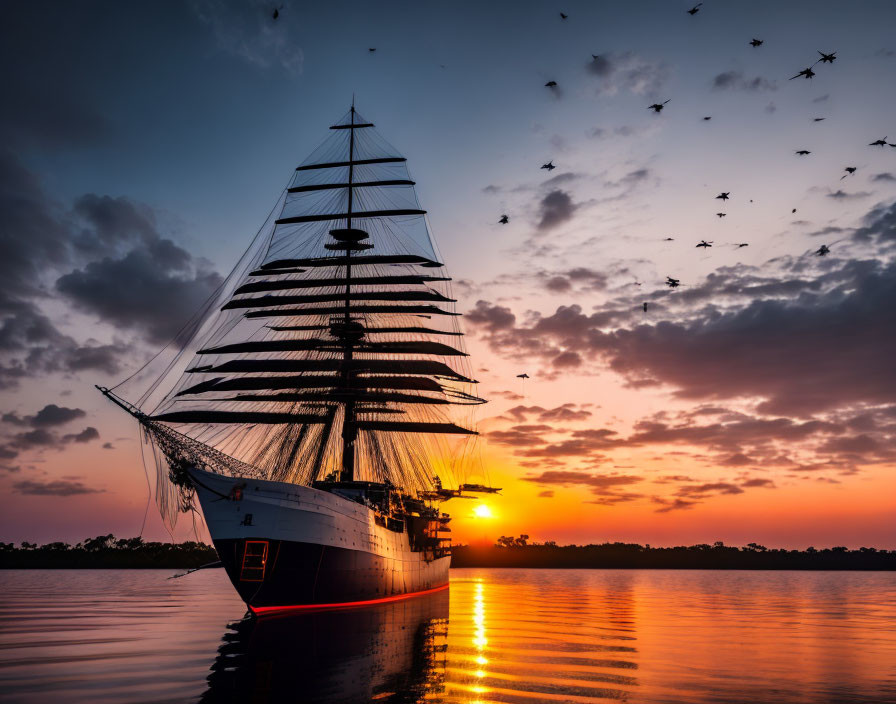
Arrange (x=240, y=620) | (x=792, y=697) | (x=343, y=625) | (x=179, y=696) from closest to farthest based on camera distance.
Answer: (x=179, y=696), (x=792, y=697), (x=343, y=625), (x=240, y=620)

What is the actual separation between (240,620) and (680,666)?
2564cm

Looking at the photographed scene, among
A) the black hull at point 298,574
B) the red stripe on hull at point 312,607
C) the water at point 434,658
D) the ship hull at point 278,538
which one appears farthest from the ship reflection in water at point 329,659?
the ship hull at point 278,538

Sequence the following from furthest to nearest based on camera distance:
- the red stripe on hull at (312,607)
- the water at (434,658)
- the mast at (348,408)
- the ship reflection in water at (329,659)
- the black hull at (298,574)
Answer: the mast at (348,408) → the red stripe on hull at (312,607) → the black hull at (298,574) → the water at (434,658) → the ship reflection in water at (329,659)

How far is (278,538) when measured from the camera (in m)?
35.4

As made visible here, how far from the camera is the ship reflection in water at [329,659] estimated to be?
17672 mm

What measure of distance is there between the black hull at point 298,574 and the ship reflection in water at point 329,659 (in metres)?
0.97

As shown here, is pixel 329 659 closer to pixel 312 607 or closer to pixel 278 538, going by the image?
pixel 278 538

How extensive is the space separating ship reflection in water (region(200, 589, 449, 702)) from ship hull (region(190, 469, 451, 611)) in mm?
1456

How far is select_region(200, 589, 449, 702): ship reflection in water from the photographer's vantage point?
17672 mm

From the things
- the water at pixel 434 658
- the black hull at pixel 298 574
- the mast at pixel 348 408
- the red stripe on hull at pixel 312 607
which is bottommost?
the water at pixel 434 658

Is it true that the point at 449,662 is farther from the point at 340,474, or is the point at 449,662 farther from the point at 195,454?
the point at 340,474

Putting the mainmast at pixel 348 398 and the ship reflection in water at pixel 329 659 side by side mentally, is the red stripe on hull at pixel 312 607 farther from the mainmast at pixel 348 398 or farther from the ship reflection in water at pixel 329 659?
the mainmast at pixel 348 398

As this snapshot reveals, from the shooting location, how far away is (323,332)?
209 feet

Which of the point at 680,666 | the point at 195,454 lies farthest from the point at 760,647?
the point at 195,454
